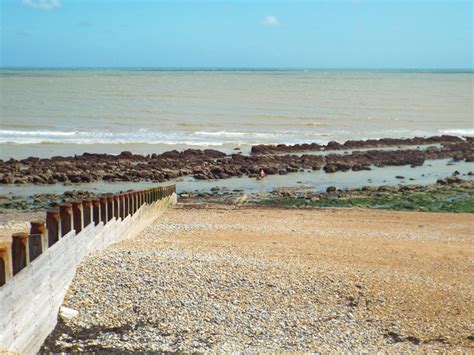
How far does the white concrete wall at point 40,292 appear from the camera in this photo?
17.0ft

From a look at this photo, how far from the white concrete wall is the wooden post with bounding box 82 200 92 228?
63mm

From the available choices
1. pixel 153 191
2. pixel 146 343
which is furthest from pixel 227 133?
pixel 146 343

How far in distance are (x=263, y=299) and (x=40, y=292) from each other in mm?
2818

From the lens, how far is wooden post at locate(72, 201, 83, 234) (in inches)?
291

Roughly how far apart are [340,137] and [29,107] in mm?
27677

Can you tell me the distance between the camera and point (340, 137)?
42031mm

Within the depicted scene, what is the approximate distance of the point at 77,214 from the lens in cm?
743

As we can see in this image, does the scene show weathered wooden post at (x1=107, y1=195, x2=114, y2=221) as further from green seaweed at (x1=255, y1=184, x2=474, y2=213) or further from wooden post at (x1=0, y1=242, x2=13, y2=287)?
green seaweed at (x1=255, y1=184, x2=474, y2=213)

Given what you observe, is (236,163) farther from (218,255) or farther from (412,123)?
(412,123)

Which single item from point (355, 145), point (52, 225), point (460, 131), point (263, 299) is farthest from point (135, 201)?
point (460, 131)

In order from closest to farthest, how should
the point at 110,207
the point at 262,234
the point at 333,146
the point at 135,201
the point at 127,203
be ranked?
the point at 110,207, the point at 127,203, the point at 135,201, the point at 262,234, the point at 333,146

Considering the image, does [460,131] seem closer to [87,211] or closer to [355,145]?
[355,145]

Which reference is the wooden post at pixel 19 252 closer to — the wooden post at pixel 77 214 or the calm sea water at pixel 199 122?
the wooden post at pixel 77 214

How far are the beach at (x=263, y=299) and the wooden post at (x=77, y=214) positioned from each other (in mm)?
508
